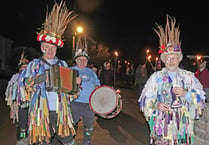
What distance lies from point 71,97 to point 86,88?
1079mm

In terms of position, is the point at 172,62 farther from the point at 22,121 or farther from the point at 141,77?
the point at 141,77

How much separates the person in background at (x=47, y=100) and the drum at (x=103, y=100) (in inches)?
45.2

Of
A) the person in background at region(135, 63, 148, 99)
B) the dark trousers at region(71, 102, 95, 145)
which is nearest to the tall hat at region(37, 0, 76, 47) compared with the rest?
the dark trousers at region(71, 102, 95, 145)

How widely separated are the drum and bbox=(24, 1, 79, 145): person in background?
1.15 meters

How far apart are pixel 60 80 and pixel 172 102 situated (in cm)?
153

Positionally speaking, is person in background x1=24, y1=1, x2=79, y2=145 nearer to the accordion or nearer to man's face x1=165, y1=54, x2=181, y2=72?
the accordion

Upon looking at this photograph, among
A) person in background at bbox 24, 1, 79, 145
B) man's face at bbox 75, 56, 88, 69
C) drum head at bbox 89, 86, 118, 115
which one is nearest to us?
person in background at bbox 24, 1, 79, 145

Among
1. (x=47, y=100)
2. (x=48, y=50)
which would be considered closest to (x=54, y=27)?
(x=48, y=50)

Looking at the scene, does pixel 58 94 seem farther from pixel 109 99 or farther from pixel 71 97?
pixel 109 99

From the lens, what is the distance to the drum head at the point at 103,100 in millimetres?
4654

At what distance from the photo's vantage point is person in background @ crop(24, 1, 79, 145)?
3305mm

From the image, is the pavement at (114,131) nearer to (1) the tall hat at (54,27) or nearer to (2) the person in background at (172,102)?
(2) the person in background at (172,102)

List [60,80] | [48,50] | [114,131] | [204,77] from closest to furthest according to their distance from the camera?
[60,80] → [48,50] → [114,131] → [204,77]

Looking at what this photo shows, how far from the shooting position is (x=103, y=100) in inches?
195
